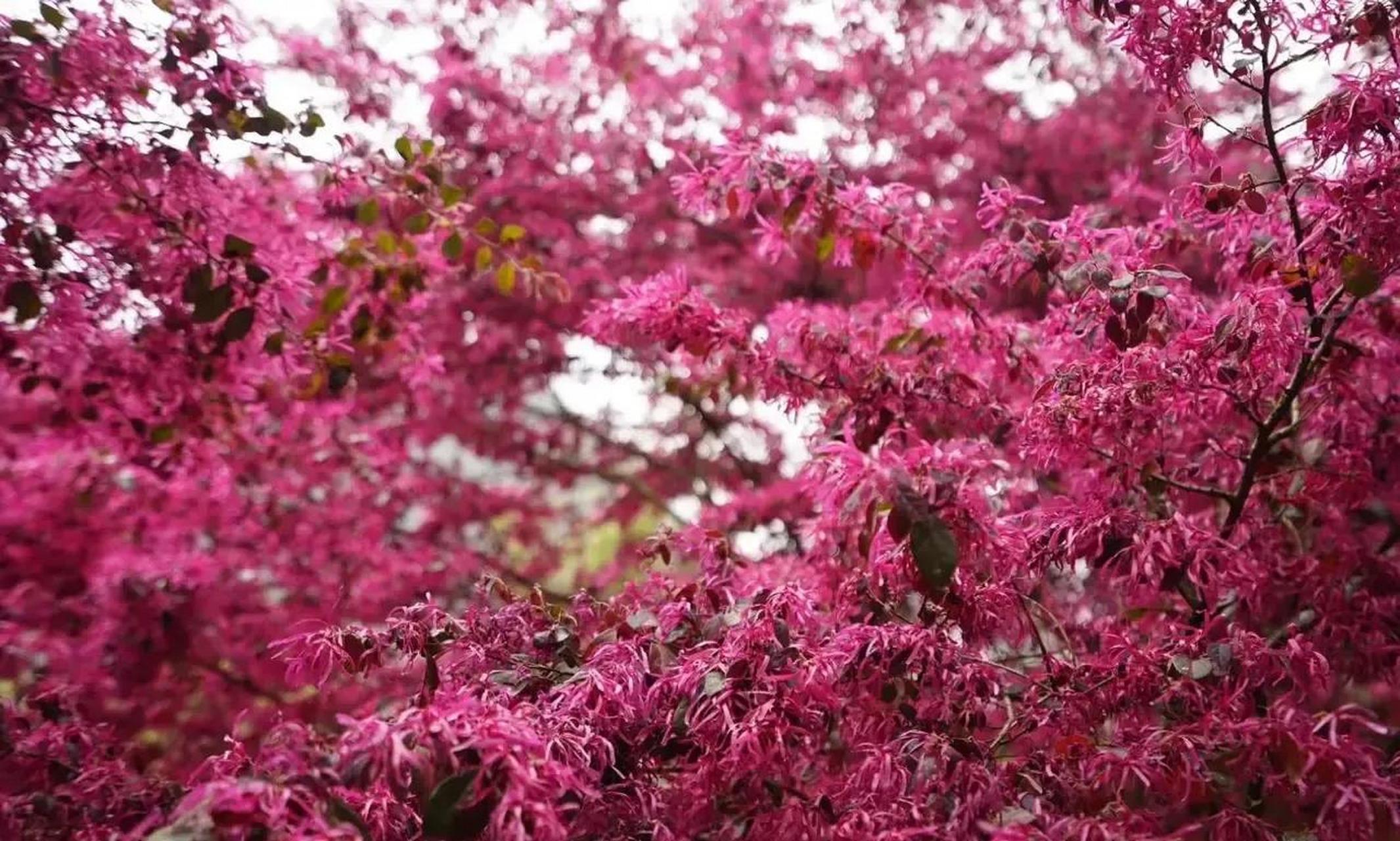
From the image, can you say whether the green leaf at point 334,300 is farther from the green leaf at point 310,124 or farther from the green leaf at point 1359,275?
the green leaf at point 1359,275

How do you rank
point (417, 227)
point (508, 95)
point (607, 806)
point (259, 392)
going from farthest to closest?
point (508, 95)
point (259, 392)
point (417, 227)
point (607, 806)

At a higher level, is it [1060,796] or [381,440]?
[381,440]

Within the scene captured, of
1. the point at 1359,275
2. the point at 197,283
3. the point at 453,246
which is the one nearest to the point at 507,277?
the point at 453,246

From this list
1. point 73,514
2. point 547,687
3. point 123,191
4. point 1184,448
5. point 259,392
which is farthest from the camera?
point 73,514

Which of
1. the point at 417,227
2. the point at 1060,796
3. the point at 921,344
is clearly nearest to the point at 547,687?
the point at 1060,796

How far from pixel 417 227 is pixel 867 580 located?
1759mm

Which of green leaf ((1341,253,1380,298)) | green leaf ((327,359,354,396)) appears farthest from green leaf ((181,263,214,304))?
green leaf ((1341,253,1380,298))

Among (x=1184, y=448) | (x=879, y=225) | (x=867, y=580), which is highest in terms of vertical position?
(x=879, y=225)

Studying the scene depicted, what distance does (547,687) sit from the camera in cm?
198

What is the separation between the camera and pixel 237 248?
2.72 m

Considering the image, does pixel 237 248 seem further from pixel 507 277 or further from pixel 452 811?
pixel 452 811

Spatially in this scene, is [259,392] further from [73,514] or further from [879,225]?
[879,225]

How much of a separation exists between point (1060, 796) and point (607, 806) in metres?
0.81

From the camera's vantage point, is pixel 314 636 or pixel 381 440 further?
pixel 381 440
